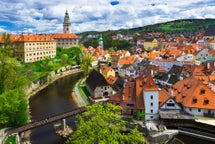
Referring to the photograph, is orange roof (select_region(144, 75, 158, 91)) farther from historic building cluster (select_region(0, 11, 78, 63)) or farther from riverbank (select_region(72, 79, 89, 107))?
historic building cluster (select_region(0, 11, 78, 63))

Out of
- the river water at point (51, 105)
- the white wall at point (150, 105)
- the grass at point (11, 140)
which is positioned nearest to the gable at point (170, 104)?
the white wall at point (150, 105)

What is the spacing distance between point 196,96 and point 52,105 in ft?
91.4

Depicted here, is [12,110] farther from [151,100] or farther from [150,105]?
[151,100]

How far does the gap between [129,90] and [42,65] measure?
4631cm

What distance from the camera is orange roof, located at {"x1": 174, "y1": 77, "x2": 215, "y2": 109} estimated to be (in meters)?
35.6

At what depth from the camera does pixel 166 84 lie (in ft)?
167

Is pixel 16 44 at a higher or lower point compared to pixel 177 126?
higher

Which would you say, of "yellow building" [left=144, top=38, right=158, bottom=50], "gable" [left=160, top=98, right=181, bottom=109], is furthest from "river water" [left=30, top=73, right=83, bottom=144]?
"yellow building" [left=144, top=38, right=158, bottom=50]

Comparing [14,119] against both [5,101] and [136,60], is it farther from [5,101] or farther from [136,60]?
[136,60]

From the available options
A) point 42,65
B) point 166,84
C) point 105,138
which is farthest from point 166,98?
point 42,65

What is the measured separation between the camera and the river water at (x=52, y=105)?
33747 millimetres

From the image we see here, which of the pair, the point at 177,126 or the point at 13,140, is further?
the point at 177,126

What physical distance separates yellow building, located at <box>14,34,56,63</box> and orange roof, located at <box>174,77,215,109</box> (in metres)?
56.2

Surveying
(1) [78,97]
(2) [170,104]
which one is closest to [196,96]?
(2) [170,104]
